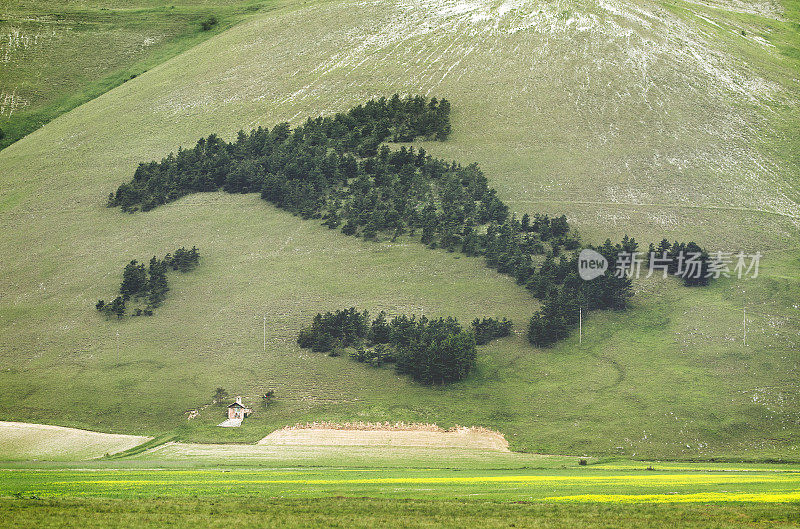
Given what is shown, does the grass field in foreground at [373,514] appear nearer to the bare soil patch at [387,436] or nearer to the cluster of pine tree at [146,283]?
the bare soil patch at [387,436]

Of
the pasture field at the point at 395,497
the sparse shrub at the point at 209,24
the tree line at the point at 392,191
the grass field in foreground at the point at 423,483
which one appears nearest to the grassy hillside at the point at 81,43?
the sparse shrub at the point at 209,24

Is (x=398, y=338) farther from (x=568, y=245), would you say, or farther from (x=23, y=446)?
(x=23, y=446)

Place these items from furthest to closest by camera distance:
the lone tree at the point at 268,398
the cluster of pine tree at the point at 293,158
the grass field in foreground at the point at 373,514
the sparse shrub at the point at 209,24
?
the sparse shrub at the point at 209,24 < the cluster of pine tree at the point at 293,158 < the lone tree at the point at 268,398 < the grass field in foreground at the point at 373,514

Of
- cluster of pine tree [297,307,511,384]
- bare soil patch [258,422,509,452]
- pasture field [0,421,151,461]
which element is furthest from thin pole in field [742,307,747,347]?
pasture field [0,421,151,461]

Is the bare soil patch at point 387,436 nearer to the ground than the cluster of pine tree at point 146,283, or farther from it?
nearer to the ground

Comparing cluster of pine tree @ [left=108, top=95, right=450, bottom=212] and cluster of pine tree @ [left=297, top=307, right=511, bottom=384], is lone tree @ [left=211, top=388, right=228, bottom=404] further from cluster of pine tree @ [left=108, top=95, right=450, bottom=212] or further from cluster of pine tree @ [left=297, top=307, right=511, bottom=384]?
cluster of pine tree @ [left=108, top=95, right=450, bottom=212]

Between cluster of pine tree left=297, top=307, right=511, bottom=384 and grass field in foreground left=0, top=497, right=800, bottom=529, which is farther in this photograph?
cluster of pine tree left=297, top=307, right=511, bottom=384

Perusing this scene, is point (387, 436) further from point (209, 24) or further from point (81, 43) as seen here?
point (81, 43)
